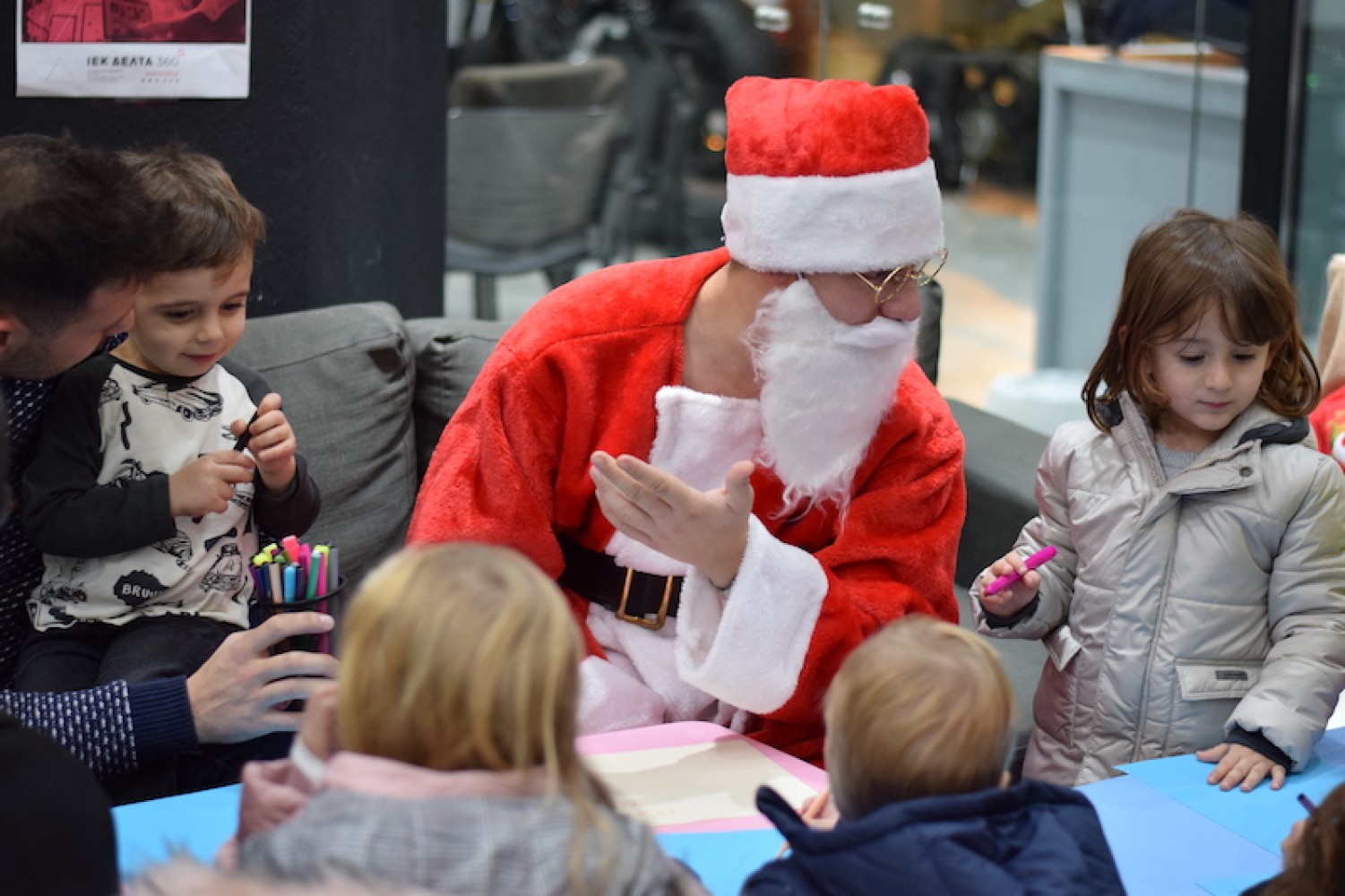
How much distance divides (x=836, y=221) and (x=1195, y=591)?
0.66m

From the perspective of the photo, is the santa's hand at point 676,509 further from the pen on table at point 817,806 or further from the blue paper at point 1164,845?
the blue paper at point 1164,845

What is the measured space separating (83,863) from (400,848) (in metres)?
0.30

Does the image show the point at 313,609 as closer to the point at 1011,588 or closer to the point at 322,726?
the point at 322,726

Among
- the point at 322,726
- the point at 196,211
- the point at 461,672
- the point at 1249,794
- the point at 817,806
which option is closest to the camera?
the point at 461,672

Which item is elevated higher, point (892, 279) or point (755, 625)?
point (892, 279)

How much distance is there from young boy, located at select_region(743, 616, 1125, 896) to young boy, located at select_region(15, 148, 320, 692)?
3.17 ft

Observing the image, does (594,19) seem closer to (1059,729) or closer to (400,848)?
(1059,729)

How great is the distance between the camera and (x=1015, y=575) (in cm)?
196

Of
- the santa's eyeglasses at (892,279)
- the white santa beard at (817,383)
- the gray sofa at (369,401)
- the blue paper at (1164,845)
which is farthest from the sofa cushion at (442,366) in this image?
the blue paper at (1164,845)

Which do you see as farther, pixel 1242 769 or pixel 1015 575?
pixel 1015 575

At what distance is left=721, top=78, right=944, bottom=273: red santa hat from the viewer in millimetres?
1874

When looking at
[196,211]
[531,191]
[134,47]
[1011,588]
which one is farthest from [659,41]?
[1011,588]

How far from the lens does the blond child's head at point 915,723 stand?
127 centimetres

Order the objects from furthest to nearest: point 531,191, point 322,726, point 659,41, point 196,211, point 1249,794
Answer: point 659,41, point 531,191, point 196,211, point 1249,794, point 322,726
